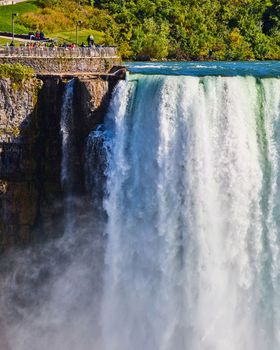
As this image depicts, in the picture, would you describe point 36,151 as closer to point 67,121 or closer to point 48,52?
point 67,121

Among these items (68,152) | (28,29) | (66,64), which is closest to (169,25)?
(28,29)

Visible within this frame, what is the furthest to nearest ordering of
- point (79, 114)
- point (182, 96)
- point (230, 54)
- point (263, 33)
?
1. point (263, 33)
2. point (230, 54)
3. point (79, 114)
4. point (182, 96)

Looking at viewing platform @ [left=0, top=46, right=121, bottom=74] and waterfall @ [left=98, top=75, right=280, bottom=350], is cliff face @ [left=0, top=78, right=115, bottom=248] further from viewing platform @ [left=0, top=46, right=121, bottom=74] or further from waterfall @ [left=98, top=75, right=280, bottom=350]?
waterfall @ [left=98, top=75, right=280, bottom=350]

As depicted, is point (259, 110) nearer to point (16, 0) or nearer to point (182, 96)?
point (182, 96)

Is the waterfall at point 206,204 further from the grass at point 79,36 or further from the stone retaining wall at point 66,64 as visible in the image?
the grass at point 79,36

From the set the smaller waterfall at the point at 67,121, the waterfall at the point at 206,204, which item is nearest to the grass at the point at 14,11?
the smaller waterfall at the point at 67,121

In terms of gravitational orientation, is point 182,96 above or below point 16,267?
above

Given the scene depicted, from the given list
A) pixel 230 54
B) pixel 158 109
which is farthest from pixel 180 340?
pixel 230 54
